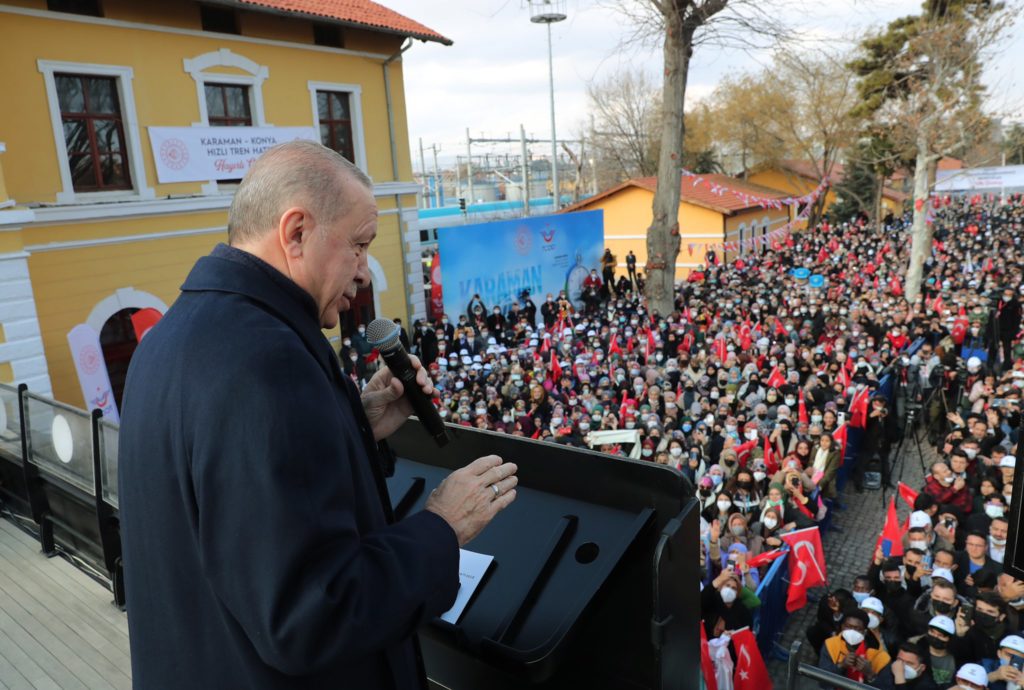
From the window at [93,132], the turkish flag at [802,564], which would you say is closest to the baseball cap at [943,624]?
the turkish flag at [802,564]

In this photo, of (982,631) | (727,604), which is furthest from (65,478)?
(982,631)

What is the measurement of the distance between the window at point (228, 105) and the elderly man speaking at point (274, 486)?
14.6 meters

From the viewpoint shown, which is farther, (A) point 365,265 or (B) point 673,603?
(B) point 673,603

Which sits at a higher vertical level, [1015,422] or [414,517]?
[414,517]

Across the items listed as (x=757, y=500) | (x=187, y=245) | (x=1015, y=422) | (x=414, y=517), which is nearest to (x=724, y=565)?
(x=757, y=500)

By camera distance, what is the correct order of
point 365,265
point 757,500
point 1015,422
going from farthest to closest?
point 1015,422, point 757,500, point 365,265

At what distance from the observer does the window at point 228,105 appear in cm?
1411

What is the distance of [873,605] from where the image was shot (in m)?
5.27

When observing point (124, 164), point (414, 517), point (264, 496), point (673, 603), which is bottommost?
point (673, 603)

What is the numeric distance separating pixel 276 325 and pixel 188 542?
1.35 feet

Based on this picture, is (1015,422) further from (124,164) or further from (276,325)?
(124,164)

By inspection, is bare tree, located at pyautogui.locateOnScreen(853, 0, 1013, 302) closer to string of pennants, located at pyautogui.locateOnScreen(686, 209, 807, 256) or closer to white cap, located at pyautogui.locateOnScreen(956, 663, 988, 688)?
string of pennants, located at pyautogui.locateOnScreen(686, 209, 807, 256)

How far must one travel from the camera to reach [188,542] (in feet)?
3.92

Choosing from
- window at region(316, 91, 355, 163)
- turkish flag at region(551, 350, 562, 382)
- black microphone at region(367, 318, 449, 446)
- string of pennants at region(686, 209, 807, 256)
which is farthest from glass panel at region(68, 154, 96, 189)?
string of pennants at region(686, 209, 807, 256)
